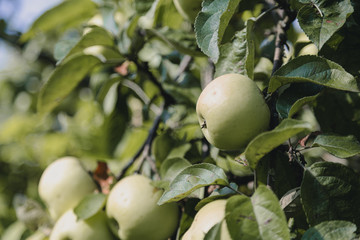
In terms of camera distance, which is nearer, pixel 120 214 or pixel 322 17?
pixel 322 17

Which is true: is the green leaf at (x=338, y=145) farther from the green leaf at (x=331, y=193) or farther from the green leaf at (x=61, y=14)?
the green leaf at (x=61, y=14)

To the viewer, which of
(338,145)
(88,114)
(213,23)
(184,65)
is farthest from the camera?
(88,114)

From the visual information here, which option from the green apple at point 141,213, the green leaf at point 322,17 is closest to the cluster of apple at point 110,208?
the green apple at point 141,213

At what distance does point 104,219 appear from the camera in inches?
48.4

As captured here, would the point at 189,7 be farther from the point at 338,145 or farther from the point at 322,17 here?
the point at 338,145

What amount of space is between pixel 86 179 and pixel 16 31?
1866mm

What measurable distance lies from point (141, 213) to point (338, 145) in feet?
1.76

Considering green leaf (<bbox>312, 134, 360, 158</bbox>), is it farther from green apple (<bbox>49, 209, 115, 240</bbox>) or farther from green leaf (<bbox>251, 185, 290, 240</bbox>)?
green apple (<bbox>49, 209, 115, 240</bbox>)

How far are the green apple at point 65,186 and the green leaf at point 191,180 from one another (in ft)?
1.88

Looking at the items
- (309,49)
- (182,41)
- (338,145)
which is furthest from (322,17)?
(182,41)

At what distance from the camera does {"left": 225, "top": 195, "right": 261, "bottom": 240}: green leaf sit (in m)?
0.67

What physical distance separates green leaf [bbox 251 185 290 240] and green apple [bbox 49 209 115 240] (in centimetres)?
63

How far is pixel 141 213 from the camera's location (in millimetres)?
1062

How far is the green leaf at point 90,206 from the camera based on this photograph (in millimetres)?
Answer: 1124
